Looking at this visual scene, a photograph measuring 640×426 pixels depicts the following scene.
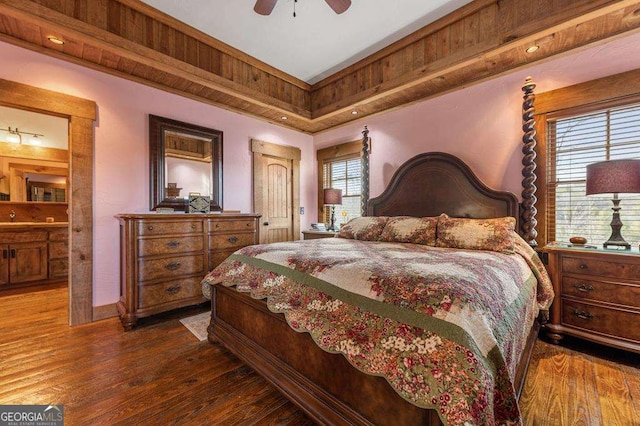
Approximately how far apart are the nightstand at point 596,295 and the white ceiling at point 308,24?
2.56 m

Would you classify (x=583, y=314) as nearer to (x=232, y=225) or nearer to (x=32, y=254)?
(x=232, y=225)

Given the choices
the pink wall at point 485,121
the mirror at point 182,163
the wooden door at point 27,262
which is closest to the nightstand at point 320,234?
the pink wall at point 485,121

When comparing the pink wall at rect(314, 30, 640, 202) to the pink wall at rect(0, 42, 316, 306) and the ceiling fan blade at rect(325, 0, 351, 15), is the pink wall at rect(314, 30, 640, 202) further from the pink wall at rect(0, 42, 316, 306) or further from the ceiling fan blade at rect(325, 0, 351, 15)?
the pink wall at rect(0, 42, 316, 306)

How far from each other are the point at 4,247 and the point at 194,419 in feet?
15.0

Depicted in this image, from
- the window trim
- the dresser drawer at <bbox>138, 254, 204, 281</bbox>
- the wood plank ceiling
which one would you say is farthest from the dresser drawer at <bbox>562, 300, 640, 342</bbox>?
the dresser drawer at <bbox>138, 254, 204, 281</bbox>

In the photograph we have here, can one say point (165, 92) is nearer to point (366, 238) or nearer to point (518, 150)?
point (366, 238)

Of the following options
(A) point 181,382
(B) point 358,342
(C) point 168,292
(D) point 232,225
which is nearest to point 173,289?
(C) point 168,292

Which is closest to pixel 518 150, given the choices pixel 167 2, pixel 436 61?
pixel 436 61

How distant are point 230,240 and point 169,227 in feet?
2.34

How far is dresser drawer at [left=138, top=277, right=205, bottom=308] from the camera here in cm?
265

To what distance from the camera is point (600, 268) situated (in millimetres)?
2053

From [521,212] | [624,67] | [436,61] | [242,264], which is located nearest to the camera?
[242,264]

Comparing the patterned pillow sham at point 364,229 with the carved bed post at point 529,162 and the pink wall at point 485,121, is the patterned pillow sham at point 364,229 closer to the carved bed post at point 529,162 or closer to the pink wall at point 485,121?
the pink wall at point 485,121

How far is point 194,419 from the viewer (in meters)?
1.44
